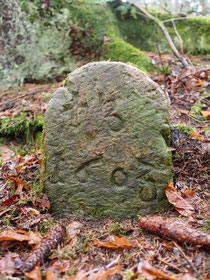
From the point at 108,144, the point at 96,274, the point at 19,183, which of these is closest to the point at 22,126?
the point at 19,183

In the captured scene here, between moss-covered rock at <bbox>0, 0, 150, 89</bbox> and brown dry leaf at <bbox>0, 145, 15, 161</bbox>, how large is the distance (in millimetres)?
1884

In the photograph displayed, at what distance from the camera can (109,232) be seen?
2.21 m

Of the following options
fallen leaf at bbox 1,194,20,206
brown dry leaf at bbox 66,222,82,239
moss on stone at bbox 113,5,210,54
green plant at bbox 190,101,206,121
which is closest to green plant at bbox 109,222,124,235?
brown dry leaf at bbox 66,222,82,239

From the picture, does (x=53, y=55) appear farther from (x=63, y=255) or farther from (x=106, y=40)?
(x=63, y=255)

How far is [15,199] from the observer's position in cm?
255

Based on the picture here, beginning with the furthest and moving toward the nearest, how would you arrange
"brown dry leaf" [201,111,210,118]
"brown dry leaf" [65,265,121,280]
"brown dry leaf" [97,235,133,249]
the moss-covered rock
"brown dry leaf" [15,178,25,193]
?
the moss-covered rock → "brown dry leaf" [201,111,210,118] → "brown dry leaf" [15,178,25,193] → "brown dry leaf" [97,235,133,249] → "brown dry leaf" [65,265,121,280]

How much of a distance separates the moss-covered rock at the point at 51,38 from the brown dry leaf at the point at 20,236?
12.9 ft

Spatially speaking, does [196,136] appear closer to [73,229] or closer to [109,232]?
[109,232]

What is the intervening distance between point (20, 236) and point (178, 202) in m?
1.53

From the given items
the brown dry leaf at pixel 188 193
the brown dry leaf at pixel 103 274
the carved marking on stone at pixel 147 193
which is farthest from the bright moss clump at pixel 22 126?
the brown dry leaf at pixel 103 274

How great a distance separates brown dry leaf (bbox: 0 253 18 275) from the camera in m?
1.74

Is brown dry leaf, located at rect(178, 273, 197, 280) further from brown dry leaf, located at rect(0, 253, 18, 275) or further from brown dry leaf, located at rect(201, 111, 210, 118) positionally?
brown dry leaf, located at rect(201, 111, 210, 118)

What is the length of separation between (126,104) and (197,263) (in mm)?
1507

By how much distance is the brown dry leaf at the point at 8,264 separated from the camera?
1741 mm
